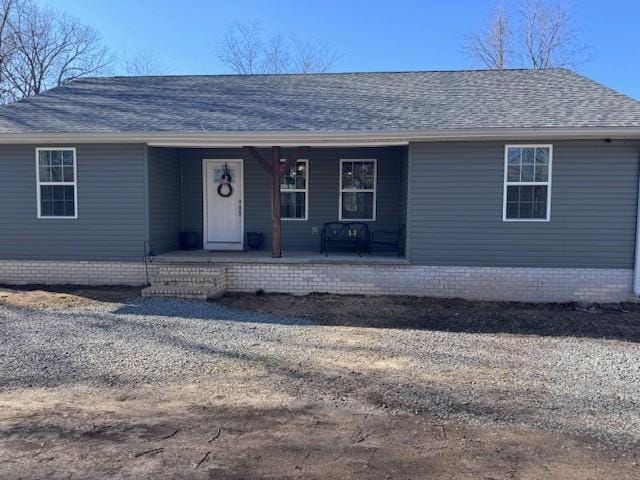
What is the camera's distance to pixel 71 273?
9.30m

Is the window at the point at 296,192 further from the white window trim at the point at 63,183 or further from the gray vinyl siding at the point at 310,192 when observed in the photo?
the white window trim at the point at 63,183

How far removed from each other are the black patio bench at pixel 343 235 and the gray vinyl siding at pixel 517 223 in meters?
1.91

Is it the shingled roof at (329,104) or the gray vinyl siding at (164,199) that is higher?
the shingled roof at (329,104)

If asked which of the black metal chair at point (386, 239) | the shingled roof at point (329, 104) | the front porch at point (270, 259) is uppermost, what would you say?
the shingled roof at point (329, 104)

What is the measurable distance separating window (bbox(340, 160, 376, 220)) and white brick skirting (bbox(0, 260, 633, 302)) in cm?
217

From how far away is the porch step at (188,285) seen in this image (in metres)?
8.34

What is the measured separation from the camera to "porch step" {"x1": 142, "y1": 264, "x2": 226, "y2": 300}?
27.4 ft

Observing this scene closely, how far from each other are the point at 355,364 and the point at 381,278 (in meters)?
3.75

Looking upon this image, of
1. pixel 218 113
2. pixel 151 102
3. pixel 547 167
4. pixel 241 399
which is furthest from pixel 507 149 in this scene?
pixel 151 102

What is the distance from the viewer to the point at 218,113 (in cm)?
964

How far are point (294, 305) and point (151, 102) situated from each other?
5.57m

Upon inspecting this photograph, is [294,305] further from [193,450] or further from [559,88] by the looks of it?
[559,88]

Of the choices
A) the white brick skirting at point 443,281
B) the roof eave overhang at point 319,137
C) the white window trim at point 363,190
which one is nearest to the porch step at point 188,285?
the white brick skirting at point 443,281

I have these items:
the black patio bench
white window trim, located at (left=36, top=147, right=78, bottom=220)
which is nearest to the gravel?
white window trim, located at (left=36, top=147, right=78, bottom=220)
